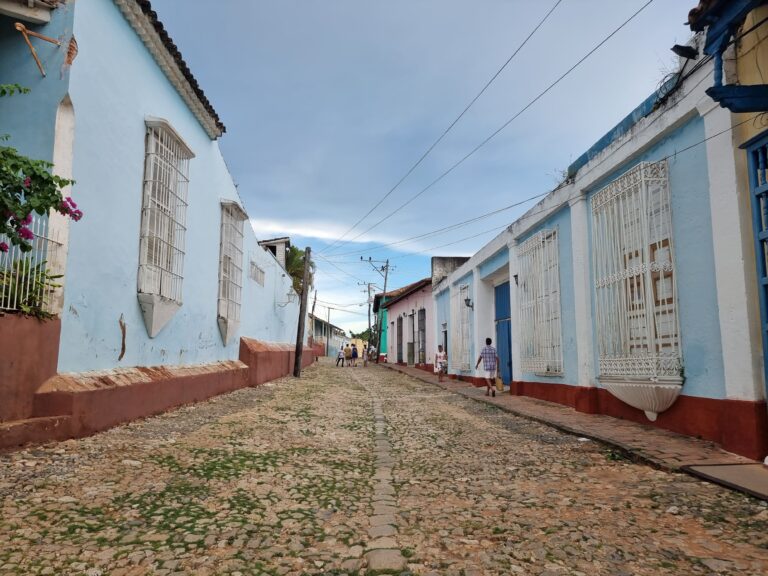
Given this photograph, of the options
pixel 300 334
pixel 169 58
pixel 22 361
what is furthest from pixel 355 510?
pixel 300 334

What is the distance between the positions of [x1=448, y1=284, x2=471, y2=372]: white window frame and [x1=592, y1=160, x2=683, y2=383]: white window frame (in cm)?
840

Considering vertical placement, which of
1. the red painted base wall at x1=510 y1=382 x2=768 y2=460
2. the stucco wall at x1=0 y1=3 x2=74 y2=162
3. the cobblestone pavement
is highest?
the stucco wall at x1=0 y1=3 x2=74 y2=162

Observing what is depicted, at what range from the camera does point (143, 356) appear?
6.59 m

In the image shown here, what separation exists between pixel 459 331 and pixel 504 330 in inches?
123

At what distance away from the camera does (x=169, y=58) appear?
23.6ft

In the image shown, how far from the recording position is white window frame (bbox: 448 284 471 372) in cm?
1549

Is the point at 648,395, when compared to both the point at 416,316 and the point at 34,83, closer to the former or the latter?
the point at 34,83

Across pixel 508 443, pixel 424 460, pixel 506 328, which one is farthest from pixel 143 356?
pixel 506 328

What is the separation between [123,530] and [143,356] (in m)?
4.19

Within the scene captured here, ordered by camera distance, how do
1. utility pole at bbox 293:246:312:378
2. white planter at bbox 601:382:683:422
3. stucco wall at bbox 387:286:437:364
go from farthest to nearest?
1. stucco wall at bbox 387:286:437:364
2. utility pole at bbox 293:246:312:378
3. white planter at bbox 601:382:683:422

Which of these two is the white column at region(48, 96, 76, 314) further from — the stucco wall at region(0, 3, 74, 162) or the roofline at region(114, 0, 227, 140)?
the roofline at region(114, 0, 227, 140)

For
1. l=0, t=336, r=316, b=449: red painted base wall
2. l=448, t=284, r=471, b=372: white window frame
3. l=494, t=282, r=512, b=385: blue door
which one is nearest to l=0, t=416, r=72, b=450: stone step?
l=0, t=336, r=316, b=449: red painted base wall

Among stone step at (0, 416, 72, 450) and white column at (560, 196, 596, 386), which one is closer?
stone step at (0, 416, 72, 450)

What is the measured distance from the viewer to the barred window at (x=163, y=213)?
666 cm
